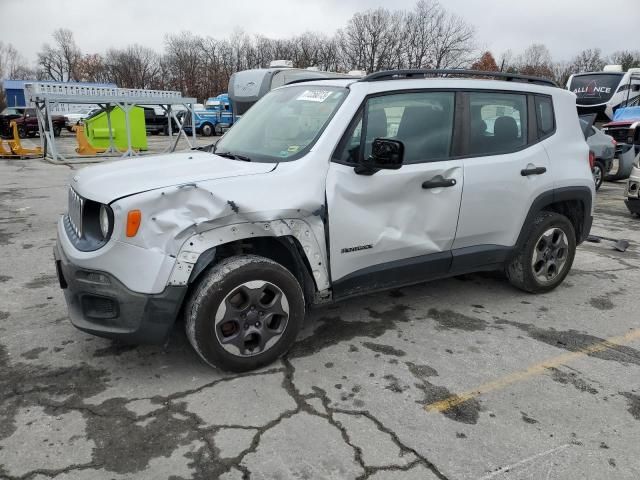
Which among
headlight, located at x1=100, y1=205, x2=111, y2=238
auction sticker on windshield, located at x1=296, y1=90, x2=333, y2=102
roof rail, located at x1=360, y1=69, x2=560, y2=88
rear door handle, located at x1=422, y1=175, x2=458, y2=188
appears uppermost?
roof rail, located at x1=360, y1=69, x2=560, y2=88

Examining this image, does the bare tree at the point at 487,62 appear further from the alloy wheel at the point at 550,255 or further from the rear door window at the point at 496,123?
the rear door window at the point at 496,123

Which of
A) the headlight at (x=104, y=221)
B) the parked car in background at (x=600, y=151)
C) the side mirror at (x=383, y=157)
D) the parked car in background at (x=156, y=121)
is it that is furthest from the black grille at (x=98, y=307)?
the parked car in background at (x=156, y=121)

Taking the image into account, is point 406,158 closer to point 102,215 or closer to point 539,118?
point 539,118

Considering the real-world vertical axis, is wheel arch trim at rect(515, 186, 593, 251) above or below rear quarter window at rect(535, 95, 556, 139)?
below

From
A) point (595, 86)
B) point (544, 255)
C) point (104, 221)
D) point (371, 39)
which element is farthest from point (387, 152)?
point (371, 39)

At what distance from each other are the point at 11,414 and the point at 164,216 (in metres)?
1.32

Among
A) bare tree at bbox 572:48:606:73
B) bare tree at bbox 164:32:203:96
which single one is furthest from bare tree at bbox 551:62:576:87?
bare tree at bbox 164:32:203:96

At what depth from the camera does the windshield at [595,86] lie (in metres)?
18.1

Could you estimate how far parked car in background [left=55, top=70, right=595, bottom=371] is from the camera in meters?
2.80

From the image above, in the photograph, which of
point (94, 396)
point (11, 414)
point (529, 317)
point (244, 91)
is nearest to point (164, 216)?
point (94, 396)

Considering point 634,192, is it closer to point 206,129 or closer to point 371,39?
point 206,129

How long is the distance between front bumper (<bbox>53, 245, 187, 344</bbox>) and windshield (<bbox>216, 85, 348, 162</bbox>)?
45.1 inches

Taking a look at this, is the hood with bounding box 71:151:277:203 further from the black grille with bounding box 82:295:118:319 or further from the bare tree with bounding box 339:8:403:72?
the bare tree with bounding box 339:8:403:72

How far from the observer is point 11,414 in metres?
2.69
